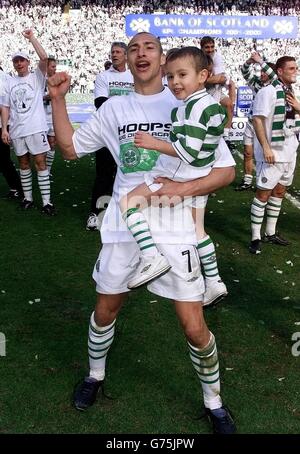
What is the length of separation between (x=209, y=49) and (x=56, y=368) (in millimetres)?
6586

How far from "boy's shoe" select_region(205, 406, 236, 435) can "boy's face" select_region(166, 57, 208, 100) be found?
81.0 inches

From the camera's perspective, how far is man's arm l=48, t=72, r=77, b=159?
11.3ft

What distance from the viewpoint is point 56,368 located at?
14.8 feet

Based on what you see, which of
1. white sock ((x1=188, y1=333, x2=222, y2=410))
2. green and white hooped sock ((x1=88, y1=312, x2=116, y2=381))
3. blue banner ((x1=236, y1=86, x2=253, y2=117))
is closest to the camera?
white sock ((x1=188, y1=333, x2=222, y2=410))

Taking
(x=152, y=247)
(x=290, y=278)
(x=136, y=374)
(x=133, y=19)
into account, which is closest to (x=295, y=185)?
(x=290, y=278)

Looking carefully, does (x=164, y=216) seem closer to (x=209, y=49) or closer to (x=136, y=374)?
(x=136, y=374)

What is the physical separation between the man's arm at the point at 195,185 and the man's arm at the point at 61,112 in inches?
25.9

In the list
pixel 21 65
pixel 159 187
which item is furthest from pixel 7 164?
pixel 159 187

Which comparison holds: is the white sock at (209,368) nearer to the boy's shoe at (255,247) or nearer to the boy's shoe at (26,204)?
the boy's shoe at (255,247)

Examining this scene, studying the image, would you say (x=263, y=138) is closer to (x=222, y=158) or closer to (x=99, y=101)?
(x=99, y=101)

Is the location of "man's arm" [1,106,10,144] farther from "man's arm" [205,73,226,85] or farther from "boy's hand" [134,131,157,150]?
"boy's hand" [134,131,157,150]

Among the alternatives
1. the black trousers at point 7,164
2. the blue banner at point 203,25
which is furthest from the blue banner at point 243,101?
the black trousers at point 7,164

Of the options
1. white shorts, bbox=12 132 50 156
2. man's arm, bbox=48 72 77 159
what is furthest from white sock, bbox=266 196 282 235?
man's arm, bbox=48 72 77 159

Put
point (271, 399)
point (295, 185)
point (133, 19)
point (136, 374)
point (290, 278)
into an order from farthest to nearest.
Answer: point (133, 19) < point (295, 185) < point (290, 278) < point (136, 374) < point (271, 399)
